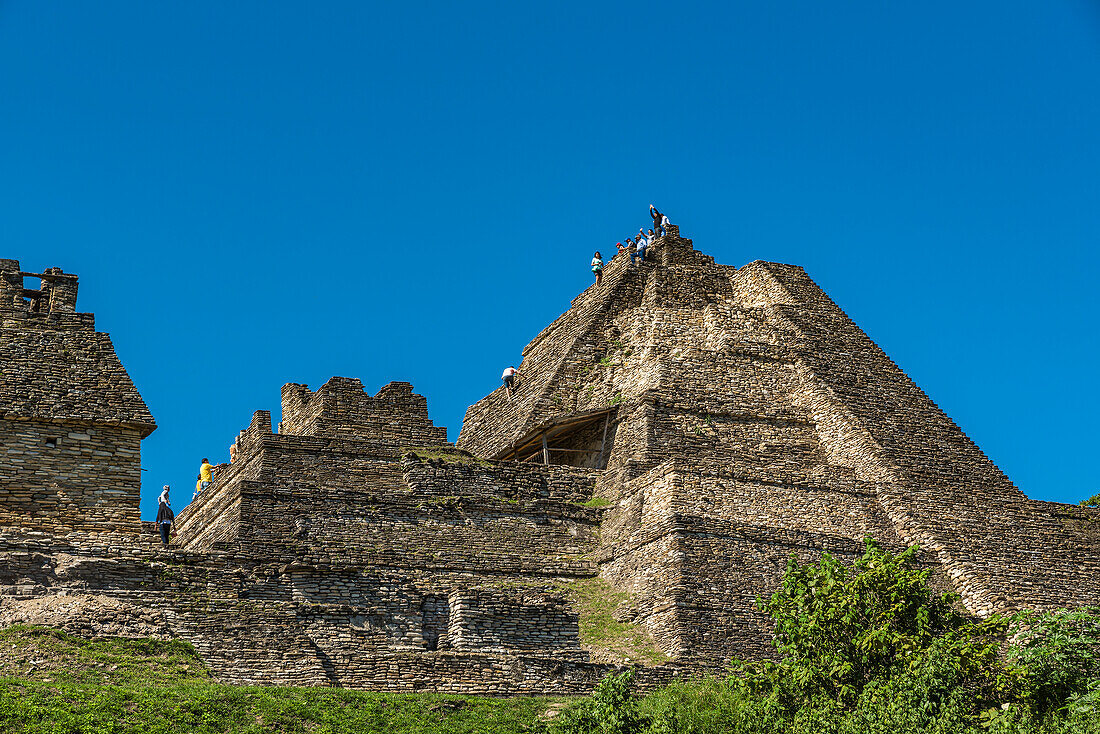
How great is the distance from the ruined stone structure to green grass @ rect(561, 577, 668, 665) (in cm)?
8

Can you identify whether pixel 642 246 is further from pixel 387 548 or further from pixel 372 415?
pixel 387 548

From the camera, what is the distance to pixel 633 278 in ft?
144

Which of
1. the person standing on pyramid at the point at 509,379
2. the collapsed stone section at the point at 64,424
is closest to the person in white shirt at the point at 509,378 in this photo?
the person standing on pyramid at the point at 509,379

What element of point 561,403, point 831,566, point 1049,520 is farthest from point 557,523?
point 1049,520

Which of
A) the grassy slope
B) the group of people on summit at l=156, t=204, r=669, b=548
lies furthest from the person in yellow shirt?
the grassy slope

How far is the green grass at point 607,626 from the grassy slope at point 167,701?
11.6 ft

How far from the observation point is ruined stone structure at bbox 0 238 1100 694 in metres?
25.4

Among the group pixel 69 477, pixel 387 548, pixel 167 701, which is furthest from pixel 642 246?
pixel 167 701

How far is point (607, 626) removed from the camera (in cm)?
2911

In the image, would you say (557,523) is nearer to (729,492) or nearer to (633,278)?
(729,492)

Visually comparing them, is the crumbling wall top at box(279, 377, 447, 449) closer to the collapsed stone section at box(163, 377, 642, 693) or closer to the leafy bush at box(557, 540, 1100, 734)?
the collapsed stone section at box(163, 377, 642, 693)

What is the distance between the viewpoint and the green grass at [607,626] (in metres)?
27.8

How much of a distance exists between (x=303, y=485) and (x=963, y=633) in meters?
13.8

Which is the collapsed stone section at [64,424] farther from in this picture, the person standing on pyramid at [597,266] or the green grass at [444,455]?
the person standing on pyramid at [597,266]
